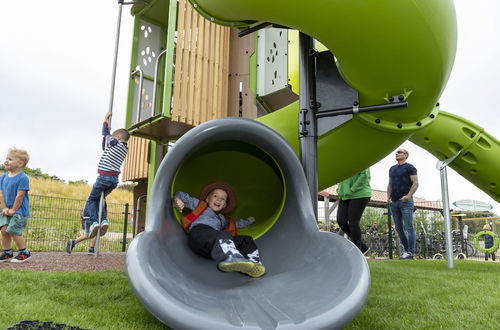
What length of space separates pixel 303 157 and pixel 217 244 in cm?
87

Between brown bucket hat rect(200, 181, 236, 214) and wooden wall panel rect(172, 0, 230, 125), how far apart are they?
215cm

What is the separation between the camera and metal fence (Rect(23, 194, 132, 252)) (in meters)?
7.28

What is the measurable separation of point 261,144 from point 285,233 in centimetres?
65

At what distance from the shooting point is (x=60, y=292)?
2.44m

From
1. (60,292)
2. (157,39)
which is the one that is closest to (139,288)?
(60,292)

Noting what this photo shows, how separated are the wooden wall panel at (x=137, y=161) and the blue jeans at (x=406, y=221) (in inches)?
177

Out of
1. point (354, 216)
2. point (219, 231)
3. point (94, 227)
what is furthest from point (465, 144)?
point (94, 227)

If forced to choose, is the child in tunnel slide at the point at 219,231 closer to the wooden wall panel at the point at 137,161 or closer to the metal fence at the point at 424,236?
the wooden wall panel at the point at 137,161

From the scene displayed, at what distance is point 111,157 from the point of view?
16.0 ft

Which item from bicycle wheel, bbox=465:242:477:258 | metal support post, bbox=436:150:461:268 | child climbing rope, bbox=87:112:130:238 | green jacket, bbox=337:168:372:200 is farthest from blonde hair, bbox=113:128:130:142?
bicycle wheel, bbox=465:242:477:258

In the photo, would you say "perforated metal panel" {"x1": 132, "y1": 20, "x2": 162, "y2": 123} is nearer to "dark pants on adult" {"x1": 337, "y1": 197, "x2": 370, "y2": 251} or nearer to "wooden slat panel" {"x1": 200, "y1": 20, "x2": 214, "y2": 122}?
"wooden slat panel" {"x1": 200, "y1": 20, "x2": 214, "y2": 122}

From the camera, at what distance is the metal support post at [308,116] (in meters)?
2.73

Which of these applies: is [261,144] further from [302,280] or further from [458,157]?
[458,157]

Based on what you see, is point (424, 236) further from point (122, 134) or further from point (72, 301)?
point (72, 301)
